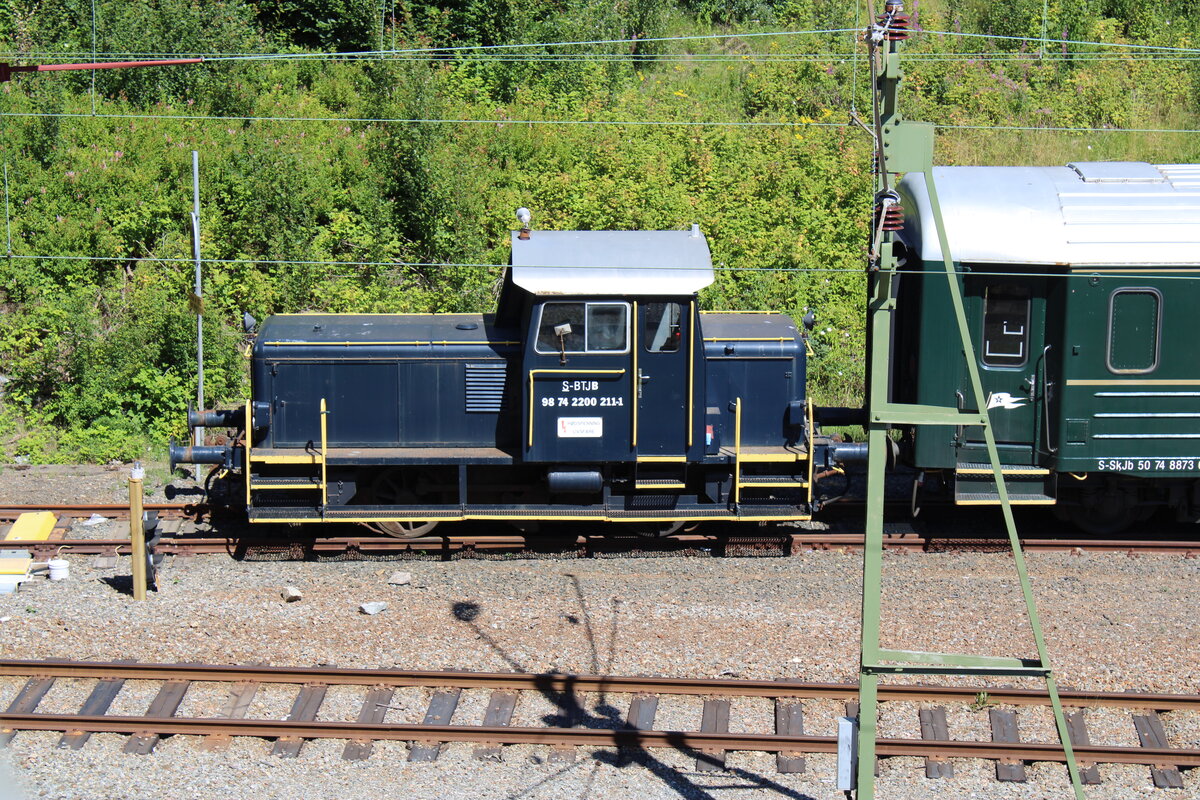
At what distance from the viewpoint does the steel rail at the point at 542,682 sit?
8938 millimetres

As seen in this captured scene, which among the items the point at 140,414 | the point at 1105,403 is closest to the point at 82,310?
the point at 140,414

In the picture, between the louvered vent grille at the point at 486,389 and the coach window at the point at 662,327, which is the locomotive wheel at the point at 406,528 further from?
the coach window at the point at 662,327

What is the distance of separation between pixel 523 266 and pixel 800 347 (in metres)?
3.08

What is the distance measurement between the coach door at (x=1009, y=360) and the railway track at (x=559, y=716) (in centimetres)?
379

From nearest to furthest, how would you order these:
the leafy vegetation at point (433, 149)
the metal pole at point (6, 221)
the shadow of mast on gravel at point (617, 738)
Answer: the shadow of mast on gravel at point (617, 738) → the leafy vegetation at point (433, 149) → the metal pole at point (6, 221)

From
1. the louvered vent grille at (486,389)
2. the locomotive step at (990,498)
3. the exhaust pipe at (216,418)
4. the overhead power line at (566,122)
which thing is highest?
the overhead power line at (566,122)

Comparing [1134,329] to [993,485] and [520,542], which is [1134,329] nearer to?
[993,485]

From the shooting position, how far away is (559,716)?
8.75 m

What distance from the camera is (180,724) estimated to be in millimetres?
8469

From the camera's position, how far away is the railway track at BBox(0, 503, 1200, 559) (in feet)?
40.0

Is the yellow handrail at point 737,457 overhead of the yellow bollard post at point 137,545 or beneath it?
overhead

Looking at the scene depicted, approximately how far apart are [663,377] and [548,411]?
121cm

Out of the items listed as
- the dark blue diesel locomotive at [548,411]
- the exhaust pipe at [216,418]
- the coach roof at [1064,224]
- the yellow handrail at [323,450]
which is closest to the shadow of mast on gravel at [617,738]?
the dark blue diesel locomotive at [548,411]

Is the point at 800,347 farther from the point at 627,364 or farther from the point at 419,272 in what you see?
the point at 419,272
